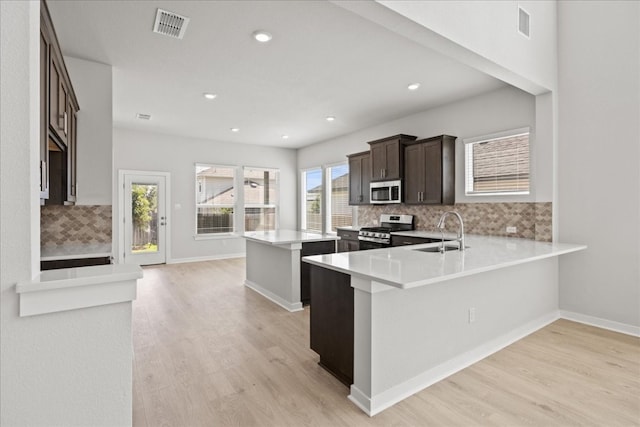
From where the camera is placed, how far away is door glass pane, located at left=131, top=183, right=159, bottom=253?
679 cm

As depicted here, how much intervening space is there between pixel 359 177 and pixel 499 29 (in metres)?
3.54

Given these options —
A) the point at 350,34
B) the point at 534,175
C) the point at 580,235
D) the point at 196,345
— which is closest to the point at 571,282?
the point at 580,235

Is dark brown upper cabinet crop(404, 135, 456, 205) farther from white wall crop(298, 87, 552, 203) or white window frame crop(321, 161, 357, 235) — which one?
white window frame crop(321, 161, 357, 235)

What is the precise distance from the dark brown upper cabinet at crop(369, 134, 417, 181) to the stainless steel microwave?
89mm

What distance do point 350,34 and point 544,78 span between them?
225 centimetres

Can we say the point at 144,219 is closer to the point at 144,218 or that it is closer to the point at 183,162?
the point at 144,218

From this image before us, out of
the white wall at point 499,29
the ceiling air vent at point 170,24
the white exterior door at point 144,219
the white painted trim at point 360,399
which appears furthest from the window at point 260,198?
the white painted trim at point 360,399

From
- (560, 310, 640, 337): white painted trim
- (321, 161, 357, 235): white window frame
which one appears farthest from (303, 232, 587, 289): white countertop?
(321, 161, 357, 235): white window frame

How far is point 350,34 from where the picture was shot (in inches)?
118

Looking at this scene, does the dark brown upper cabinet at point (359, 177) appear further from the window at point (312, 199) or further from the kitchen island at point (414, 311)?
the kitchen island at point (414, 311)

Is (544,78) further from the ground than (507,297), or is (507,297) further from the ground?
(544,78)

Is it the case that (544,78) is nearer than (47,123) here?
No

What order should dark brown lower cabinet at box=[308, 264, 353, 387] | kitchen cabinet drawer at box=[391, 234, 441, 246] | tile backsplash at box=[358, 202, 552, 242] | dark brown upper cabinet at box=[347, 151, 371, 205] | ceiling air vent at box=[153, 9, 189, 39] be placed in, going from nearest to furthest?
dark brown lower cabinet at box=[308, 264, 353, 387]
ceiling air vent at box=[153, 9, 189, 39]
tile backsplash at box=[358, 202, 552, 242]
kitchen cabinet drawer at box=[391, 234, 441, 246]
dark brown upper cabinet at box=[347, 151, 371, 205]

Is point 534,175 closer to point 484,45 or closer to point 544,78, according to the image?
point 544,78
